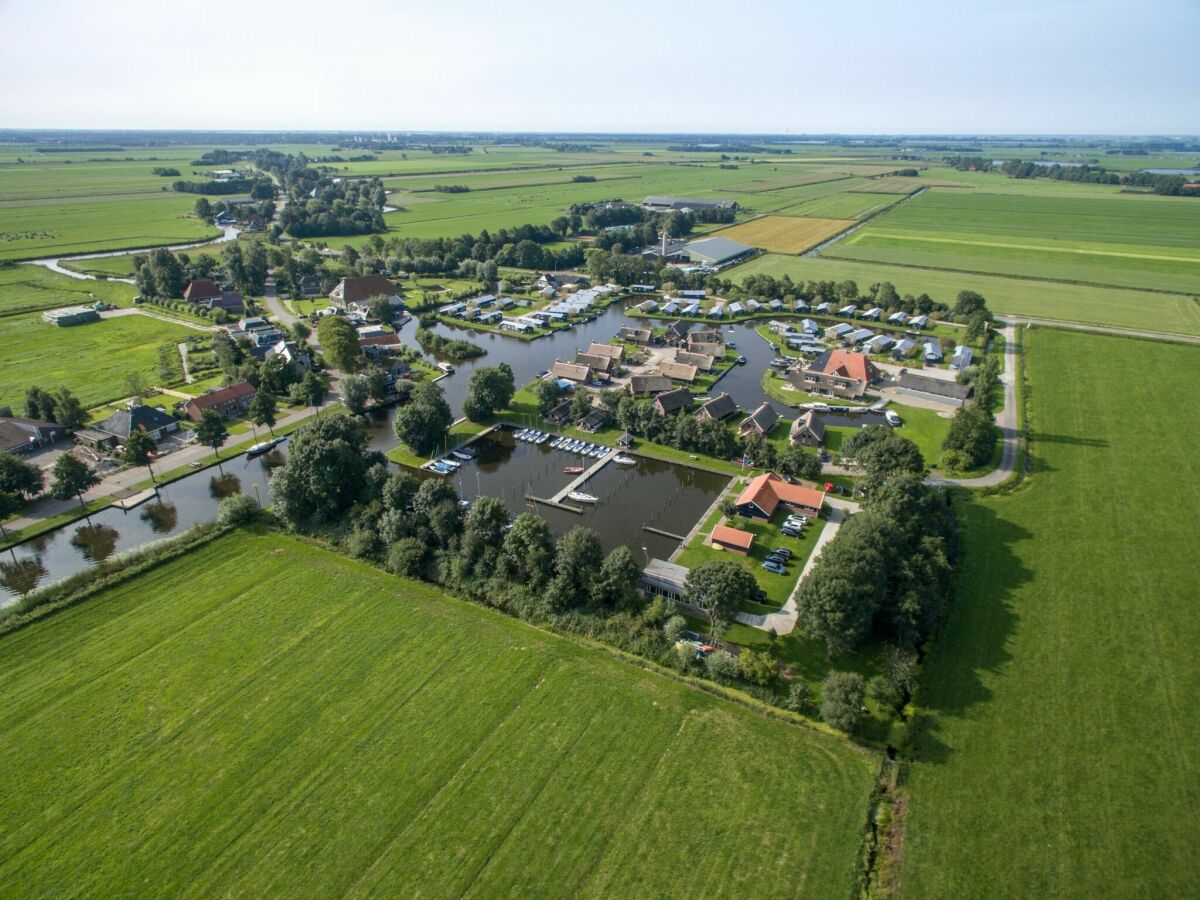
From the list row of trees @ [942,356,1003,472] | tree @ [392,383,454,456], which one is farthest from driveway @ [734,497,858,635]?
tree @ [392,383,454,456]

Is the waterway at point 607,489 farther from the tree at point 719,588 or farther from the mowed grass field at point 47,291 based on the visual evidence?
the mowed grass field at point 47,291

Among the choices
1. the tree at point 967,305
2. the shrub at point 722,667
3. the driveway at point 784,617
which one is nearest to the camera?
the shrub at point 722,667

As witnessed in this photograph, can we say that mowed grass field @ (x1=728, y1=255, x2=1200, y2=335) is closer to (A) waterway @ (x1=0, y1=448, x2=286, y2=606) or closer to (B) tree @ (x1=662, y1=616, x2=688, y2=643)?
(B) tree @ (x1=662, y1=616, x2=688, y2=643)

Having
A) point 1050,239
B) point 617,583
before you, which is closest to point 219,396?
point 617,583

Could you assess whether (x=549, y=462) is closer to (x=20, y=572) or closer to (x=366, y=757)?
(x=366, y=757)

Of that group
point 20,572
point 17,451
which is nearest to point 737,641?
point 20,572

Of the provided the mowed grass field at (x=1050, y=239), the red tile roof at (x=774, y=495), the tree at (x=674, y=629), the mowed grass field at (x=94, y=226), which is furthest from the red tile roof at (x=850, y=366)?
the mowed grass field at (x=94, y=226)
